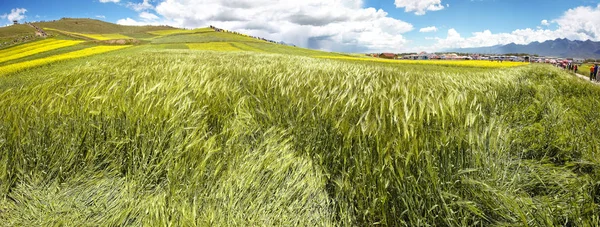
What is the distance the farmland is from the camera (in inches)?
65.9

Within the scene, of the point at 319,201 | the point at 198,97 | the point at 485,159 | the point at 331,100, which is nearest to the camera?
the point at 485,159

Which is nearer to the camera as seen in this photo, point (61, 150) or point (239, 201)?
point (239, 201)

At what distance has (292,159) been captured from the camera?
7.30ft

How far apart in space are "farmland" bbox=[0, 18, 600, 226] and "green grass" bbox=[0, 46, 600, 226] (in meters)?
0.01

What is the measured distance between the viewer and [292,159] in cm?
223

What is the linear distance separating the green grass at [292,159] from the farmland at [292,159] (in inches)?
0.5

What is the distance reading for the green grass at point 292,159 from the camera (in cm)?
167

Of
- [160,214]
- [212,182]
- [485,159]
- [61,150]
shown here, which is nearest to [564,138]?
[485,159]

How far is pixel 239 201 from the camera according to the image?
6.64 ft

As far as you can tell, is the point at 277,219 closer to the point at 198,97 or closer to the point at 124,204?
the point at 124,204

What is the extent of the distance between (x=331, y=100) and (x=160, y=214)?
5.41 feet

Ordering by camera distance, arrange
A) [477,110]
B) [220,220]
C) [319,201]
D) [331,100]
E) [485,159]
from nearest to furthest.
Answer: [485,159], [220,220], [319,201], [477,110], [331,100]

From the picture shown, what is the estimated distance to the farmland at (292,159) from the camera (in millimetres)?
1674

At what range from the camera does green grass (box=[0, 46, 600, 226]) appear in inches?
65.9
